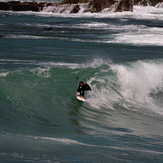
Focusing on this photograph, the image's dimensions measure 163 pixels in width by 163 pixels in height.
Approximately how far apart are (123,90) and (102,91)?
1.27m

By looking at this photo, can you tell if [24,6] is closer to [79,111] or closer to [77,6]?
[77,6]

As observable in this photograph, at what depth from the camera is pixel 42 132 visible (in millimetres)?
11445

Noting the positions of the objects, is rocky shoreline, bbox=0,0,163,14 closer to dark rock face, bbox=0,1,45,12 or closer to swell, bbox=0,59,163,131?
dark rock face, bbox=0,1,45,12

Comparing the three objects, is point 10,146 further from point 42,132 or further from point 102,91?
point 102,91

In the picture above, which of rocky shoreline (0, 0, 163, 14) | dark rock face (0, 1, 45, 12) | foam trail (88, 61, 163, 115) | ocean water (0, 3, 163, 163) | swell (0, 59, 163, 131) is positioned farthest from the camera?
dark rock face (0, 1, 45, 12)

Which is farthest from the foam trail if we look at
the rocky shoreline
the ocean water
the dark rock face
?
the dark rock face

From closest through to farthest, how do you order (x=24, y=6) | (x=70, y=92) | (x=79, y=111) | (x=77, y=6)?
(x=79, y=111) < (x=70, y=92) < (x=77, y=6) < (x=24, y=6)

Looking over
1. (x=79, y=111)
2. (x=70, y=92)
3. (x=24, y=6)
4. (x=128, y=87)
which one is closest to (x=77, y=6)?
(x=24, y=6)

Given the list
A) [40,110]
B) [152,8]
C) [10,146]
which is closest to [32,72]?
[40,110]

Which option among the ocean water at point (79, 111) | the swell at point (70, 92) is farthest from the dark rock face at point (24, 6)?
the swell at point (70, 92)

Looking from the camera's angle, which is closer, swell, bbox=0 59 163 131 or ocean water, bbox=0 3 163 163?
ocean water, bbox=0 3 163 163

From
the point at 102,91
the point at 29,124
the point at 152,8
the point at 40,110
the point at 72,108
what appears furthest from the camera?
the point at 152,8

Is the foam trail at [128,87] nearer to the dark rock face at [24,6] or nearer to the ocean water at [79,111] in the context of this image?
the ocean water at [79,111]

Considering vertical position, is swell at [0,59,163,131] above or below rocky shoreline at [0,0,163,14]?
below
